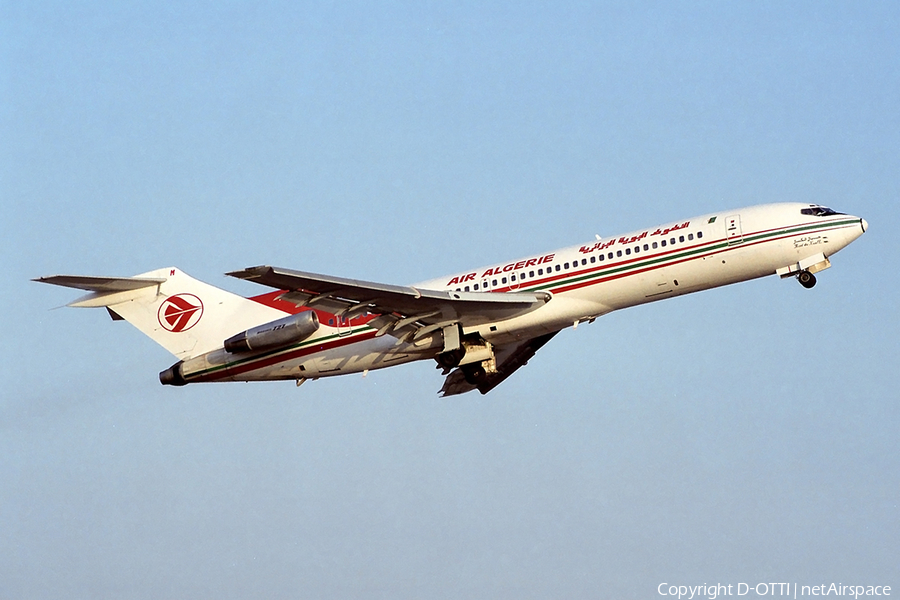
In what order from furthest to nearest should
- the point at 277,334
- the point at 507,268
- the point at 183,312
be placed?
the point at 183,312 < the point at 277,334 < the point at 507,268

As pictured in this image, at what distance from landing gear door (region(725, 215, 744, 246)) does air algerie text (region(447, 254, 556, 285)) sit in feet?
15.4

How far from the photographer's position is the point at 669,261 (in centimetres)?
3016

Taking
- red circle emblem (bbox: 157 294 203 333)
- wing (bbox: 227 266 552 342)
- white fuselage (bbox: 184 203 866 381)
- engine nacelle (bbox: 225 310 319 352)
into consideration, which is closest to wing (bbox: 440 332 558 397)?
white fuselage (bbox: 184 203 866 381)

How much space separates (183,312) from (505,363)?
10296 millimetres

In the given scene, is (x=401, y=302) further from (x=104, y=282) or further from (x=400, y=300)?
(x=104, y=282)

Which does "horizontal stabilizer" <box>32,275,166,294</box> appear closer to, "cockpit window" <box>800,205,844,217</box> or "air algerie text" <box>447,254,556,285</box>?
"air algerie text" <box>447,254,556,285</box>

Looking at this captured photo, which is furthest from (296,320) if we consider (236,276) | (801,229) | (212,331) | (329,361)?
(801,229)

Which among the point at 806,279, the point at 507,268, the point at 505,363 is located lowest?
the point at 505,363

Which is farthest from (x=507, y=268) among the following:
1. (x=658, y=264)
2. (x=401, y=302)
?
(x=658, y=264)

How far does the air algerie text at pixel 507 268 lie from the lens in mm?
31453

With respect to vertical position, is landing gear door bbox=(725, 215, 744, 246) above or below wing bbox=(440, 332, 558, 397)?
above

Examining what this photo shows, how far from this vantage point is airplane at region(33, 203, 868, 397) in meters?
30.0

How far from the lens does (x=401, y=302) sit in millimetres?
30109

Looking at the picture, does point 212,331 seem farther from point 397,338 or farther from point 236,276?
point 236,276
